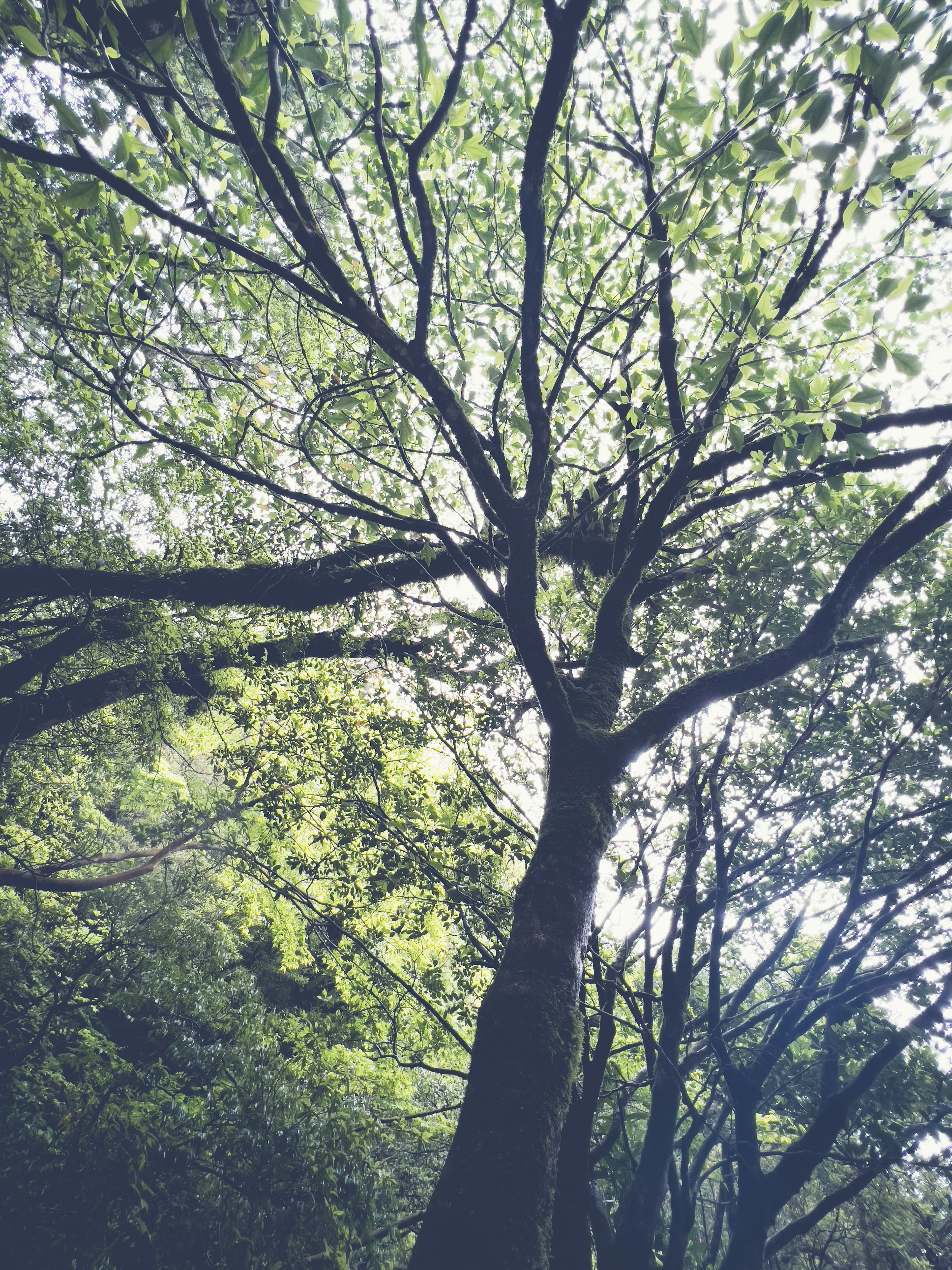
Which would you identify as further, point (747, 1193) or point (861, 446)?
point (747, 1193)

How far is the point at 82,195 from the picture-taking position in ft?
5.77

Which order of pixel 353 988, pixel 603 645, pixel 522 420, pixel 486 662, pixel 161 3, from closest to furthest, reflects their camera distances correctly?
1. pixel 522 420
2. pixel 603 645
3. pixel 161 3
4. pixel 486 662
5. pixel 353 988

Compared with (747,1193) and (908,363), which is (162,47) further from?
(747,1193)

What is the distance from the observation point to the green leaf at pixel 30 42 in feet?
4.61

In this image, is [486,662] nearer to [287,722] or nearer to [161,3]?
[287,722]

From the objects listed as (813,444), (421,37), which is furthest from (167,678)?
(813,444)

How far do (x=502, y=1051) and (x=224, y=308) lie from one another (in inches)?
291

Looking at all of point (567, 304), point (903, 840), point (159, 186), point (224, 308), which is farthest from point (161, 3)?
point (903, 840)

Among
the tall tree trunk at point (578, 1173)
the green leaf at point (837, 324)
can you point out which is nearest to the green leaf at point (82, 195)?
the green leaf at point (837, 324)

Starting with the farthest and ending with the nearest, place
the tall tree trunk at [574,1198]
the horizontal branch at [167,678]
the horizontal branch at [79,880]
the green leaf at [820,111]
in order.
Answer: the horizontal branch at [79,880], the horizontal branch at [167,678], the tall tree trunk at [574,1198], the green leaf at [820,111]

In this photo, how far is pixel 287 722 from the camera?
5.52 m

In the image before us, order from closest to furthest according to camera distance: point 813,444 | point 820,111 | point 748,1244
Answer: point 820,111
point 813,444
point 748,1244

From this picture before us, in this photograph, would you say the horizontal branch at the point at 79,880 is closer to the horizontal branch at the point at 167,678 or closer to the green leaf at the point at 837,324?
the horizontal branch at the point at 167,678

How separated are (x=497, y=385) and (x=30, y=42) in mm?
1663
